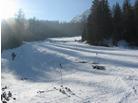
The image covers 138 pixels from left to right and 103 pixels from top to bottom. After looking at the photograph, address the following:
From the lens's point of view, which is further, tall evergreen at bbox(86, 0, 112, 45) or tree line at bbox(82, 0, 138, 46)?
tall evergreen at bbox(86, 0, 112, 45)

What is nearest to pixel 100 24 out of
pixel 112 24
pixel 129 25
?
pixel 112 24

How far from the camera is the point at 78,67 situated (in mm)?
37375

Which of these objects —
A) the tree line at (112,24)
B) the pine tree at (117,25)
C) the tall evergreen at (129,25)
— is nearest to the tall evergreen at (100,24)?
the tree line at (112,24)

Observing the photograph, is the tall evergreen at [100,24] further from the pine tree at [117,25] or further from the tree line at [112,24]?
the pine tree at [117,25]

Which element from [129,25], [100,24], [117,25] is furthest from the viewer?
[100,24]

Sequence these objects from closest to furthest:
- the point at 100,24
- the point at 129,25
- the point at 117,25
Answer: the point at 129,25 → the point at 117,25 → the point at 100,24

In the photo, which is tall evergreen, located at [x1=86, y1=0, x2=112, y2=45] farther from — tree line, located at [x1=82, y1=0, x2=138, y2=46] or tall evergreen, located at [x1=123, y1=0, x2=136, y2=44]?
tall evergreen, located at [x1=123, y1=0, x2=136, y2=44]

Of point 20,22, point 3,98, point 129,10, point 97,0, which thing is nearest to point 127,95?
point 3,98

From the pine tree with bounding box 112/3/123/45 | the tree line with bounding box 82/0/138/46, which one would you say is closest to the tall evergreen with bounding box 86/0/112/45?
the tree line with bounding box 82/0/138/46

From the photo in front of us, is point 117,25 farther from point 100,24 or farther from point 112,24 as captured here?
point 100,24

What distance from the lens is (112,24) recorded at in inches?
2884

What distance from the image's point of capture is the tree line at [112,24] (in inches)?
2685

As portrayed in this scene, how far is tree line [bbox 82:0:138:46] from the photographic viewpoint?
224 feet

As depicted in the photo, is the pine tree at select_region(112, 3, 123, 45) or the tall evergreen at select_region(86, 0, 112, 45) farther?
the tall evergreen at select_region(86, 0, 112, 45)
